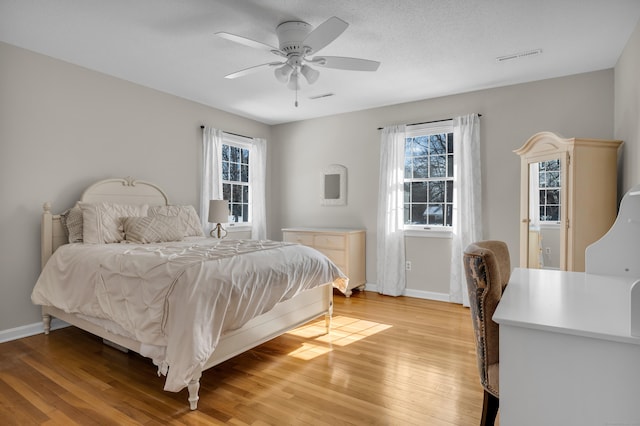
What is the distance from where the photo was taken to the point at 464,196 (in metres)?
4.38

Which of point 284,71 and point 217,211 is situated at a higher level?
point 284,71

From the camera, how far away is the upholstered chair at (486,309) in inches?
54.4

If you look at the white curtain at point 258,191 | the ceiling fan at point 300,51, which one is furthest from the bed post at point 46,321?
the ceiling fan at point 300,51

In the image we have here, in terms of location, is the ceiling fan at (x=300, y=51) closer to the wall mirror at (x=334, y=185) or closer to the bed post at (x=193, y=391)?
the bed post at (x=193, y=391)

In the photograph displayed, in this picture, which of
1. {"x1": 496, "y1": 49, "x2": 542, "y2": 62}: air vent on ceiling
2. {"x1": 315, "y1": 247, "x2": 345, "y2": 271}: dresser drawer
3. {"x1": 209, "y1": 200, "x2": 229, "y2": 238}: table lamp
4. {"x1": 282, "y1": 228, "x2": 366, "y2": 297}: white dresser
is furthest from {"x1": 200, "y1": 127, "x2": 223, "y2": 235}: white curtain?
{"x1": 496, "y1": 49, "x2": 542, "y2": 62}: air vent on ceiling

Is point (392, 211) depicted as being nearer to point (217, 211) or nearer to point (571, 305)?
point (217, 211)

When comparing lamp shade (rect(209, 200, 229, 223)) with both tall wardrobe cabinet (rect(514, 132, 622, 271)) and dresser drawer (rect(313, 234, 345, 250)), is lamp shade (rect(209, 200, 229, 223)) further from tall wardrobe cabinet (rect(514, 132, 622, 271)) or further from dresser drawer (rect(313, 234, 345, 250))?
tall wardrobe cabinet (rect(514, 132, 622, 271))

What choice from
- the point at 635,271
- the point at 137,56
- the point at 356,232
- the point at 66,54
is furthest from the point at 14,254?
the point at 635,271

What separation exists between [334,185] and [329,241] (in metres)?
1.02

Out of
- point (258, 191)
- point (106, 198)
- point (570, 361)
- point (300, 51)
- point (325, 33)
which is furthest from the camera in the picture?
point (258, 191)

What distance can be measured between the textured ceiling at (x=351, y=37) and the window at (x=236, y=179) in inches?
49.2

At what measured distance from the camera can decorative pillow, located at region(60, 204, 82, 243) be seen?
3314 millimetres

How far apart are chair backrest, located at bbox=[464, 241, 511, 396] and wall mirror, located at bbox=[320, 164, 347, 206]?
3943mm

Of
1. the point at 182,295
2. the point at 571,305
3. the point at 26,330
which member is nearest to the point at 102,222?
the point at 26,330
